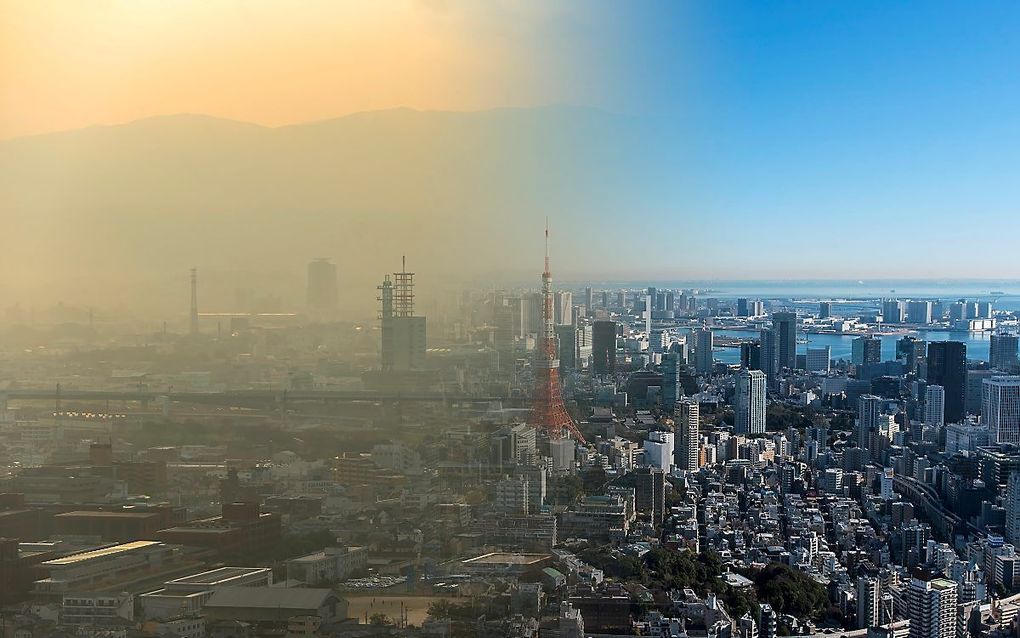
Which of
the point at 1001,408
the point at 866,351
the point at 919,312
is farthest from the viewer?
the point at 919,312

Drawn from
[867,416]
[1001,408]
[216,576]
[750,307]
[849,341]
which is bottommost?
[867,416]

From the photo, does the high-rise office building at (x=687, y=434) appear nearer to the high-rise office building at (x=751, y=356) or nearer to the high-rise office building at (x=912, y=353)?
the high-rise office building at (x=751, y=356)

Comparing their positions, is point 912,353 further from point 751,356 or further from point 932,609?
point 932,609

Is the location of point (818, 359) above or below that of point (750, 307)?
below

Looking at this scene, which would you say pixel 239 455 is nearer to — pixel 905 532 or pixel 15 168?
pixel 15 168

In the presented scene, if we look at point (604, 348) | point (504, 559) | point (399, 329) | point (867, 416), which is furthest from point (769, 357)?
point (504, 559)

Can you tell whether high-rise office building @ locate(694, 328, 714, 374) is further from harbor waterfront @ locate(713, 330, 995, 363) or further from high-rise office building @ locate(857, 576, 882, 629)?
high-rise office building @ locate(857, 576, 882, 629)

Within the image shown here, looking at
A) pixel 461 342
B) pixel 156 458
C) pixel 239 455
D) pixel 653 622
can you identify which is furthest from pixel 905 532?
pixel 156 458
